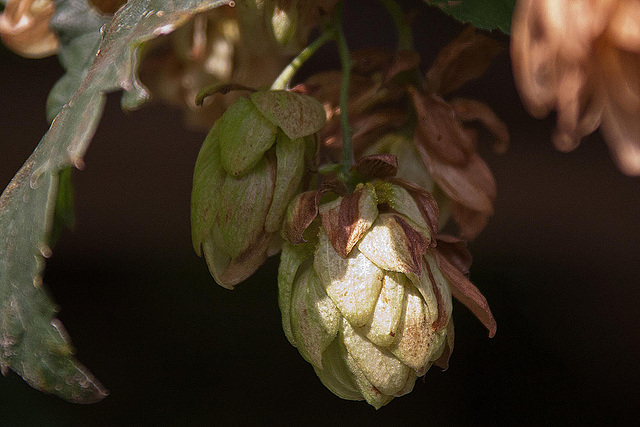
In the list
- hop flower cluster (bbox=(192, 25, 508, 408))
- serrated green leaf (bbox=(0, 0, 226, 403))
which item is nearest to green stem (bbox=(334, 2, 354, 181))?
hop flower cluster (bbox=(192, 25, 508, 408))

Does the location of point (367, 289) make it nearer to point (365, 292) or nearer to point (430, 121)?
point (365, 292)

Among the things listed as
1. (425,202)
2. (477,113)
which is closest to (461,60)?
(477,113)

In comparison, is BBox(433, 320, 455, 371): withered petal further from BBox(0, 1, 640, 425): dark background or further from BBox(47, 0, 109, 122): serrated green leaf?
BBox(0, 1, 640, 425): dark background

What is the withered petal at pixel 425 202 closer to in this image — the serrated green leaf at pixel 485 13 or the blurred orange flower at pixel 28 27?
the serrated green leaf at pixel 485 13

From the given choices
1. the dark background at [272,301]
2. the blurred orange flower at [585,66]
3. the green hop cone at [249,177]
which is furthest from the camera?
the dark background at [272,301]

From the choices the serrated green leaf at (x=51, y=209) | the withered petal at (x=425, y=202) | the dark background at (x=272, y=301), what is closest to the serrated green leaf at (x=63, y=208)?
the serrated green leaf at (x=51, y=209)

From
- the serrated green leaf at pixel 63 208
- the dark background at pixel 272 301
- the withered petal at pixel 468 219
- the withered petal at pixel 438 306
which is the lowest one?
the dark background at pixel 272 301
